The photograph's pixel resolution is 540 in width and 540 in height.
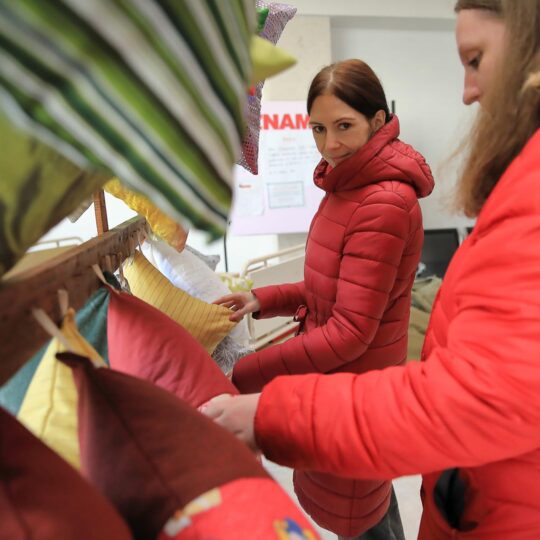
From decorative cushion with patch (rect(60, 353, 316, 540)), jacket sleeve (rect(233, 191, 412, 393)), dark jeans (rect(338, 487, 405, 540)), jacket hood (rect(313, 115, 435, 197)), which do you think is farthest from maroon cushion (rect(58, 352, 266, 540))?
dark jeans (rect(338, 487, 405, 540))

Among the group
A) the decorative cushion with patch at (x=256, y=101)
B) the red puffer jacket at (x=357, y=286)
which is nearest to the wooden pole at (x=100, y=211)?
the decorative cushion with patch at (x=256, y=101)

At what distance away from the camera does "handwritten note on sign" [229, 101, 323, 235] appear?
125 inches

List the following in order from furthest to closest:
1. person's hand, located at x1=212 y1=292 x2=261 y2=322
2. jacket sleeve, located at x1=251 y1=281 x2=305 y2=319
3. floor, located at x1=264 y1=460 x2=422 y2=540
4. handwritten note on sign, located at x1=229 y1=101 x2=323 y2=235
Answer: handwritten note on sign, located at x1=229 y1=101 x2=323 y2=235
floor, located at x1=264 y1=460 x2=422 y2=540
jacket sleeve, located at x1=251 y1=281 x2=305 y2=319
person's hand, located at x1=212 y1=292 x2=261 y2=322


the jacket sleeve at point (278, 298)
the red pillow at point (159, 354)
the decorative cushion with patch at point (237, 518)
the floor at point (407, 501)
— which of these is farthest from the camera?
the floor at point (407, 501)

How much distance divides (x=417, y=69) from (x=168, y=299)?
3.33 meters

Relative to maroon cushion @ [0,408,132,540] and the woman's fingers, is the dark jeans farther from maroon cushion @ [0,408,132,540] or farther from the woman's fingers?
maroon cushion @ [0,408,132,540]

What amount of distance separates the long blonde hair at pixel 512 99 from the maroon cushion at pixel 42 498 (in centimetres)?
54

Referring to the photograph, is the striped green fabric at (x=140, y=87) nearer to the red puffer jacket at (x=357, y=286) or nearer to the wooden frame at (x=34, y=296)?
the wooden frame at (x=34, y=296)

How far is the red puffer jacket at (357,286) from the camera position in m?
0.98

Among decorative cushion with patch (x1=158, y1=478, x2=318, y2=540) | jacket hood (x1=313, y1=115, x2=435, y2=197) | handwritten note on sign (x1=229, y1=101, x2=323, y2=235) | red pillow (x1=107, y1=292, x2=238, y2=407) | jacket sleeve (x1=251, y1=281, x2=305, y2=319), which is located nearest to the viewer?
decorative cushion with patch (x1=158, y1=478, x2=318, y2=540)

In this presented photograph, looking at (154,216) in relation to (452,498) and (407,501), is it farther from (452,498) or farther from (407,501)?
(407,501)

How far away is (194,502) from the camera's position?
1.13 feet

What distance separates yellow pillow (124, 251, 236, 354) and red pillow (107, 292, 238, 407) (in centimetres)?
31

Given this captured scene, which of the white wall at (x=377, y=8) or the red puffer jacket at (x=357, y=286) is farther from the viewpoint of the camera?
the white wall at (x=377, y=8)
